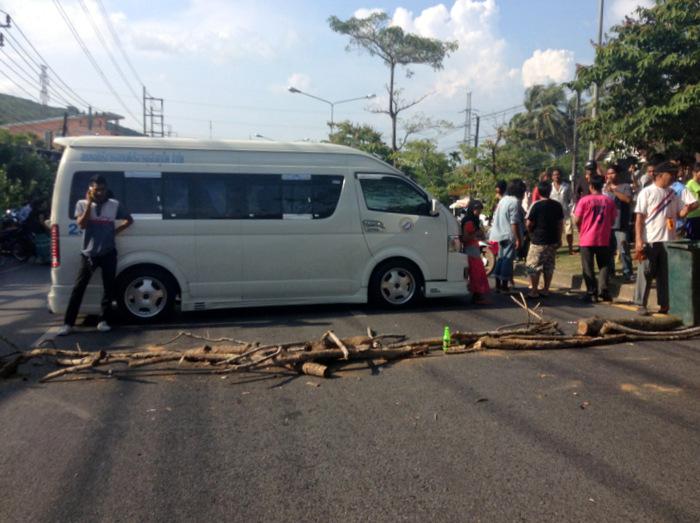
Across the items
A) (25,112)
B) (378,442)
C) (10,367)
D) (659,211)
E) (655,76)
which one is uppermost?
(25,112)

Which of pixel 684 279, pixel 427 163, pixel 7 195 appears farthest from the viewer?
pixel 427 163

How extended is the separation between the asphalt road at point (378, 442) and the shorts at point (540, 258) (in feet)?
9.96

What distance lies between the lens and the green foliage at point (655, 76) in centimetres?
1163

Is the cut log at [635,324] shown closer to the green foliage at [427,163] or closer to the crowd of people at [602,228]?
the crowd of people at [602,228]

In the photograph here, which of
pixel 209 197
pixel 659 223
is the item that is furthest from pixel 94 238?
pixel 659 223

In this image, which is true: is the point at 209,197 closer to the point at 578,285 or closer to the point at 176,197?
the point at 176,197

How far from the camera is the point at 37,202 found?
17.0 meters

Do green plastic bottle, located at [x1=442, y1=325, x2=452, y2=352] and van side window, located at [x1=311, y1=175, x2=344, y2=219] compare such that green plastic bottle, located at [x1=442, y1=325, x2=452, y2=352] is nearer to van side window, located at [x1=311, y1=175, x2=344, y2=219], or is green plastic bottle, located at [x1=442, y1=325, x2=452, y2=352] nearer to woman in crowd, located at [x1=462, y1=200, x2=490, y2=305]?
van side window, located at [x1=311, y1=175, x2=344, y2=219]

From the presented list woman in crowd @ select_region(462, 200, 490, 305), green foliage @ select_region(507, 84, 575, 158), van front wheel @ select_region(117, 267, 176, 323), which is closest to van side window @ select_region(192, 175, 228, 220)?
van front wheel @ select_region(117, 267, 176, 323)

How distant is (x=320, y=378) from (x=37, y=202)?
14.3 metres

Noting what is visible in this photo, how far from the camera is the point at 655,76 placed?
12117mm

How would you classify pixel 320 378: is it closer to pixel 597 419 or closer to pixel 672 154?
pixel 597 419

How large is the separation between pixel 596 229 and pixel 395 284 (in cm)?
292

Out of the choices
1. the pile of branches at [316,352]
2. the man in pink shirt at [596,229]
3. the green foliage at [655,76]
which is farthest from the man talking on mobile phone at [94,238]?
the green foliage at [655,76]
